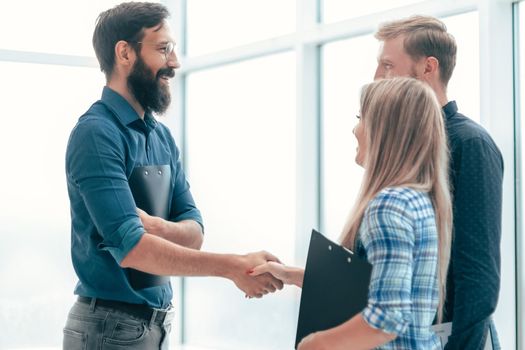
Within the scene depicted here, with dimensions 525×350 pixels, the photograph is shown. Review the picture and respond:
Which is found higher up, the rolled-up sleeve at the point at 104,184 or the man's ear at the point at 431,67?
the man's ear at the point at 431,67

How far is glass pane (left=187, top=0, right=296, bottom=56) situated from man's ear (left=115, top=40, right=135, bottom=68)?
79.5 inches

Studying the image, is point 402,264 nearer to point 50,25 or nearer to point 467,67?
point 467,67

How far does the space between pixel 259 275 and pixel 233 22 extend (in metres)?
2.80

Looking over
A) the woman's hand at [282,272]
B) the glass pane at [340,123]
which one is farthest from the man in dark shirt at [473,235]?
the glass pane at [340,123]

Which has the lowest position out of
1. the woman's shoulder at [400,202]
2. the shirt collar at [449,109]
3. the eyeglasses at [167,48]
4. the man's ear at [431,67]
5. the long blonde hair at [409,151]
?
the woman's shoulder at [400,202]

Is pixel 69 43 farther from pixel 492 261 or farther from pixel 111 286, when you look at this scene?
pixel 492 261

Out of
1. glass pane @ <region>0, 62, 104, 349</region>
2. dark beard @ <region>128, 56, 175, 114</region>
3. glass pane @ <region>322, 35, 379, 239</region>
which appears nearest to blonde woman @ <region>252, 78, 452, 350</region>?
dark beard @ <region>128, 56, 175, 114</region>

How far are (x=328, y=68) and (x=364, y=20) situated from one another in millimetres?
431

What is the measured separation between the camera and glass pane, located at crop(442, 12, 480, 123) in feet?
11.0

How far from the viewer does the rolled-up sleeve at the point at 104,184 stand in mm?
2111

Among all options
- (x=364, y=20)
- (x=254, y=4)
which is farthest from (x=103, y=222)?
(x=254, y=4)

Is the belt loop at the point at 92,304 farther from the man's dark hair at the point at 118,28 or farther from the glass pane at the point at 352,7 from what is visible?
the glass pane at the point at 352,7

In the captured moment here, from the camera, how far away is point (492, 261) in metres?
1.76

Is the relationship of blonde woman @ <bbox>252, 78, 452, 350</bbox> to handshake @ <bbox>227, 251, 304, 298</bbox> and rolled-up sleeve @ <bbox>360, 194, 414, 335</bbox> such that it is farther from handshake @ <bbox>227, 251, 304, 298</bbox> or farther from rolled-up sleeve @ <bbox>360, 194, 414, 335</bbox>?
handshake @ <bbox>227, 251, 304, 298</bbox>
